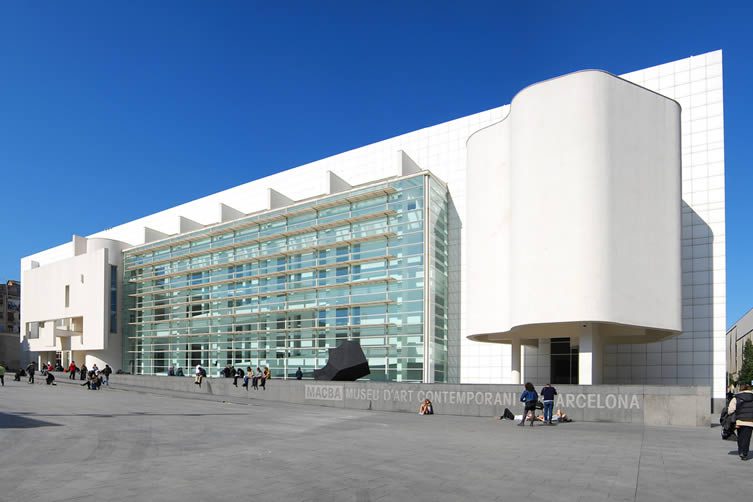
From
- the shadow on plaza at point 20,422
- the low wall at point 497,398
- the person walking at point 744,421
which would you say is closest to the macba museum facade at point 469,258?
the low wall at point 497,398

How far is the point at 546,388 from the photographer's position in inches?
818

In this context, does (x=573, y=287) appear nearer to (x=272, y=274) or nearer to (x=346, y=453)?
(x=346, y=453)

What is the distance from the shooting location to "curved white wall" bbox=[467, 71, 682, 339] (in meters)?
24.7

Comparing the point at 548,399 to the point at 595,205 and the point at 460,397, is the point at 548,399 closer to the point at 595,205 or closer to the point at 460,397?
the point at 460,397

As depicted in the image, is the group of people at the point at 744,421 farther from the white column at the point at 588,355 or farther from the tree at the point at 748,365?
the tree at the point at 748,365

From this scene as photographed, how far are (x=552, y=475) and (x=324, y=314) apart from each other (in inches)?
1249

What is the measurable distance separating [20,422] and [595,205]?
2132 centimetres

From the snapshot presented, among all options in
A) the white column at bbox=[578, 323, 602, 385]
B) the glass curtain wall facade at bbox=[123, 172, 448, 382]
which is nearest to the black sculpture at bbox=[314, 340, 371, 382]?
the glass curtain wall facade at bbox=[123, 172, 448, 382]

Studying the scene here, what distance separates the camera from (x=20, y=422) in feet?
56.5

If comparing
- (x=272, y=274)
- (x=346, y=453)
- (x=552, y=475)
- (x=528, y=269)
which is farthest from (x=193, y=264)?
(x=552, y=475)

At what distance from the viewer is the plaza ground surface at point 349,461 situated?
8977 mm

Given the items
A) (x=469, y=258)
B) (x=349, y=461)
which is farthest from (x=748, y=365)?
(x=349, y=461)

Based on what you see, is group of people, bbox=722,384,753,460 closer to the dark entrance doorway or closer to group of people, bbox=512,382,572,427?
group of people, bbox=512,382,572,427

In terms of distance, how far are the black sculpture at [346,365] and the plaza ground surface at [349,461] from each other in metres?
11.0
